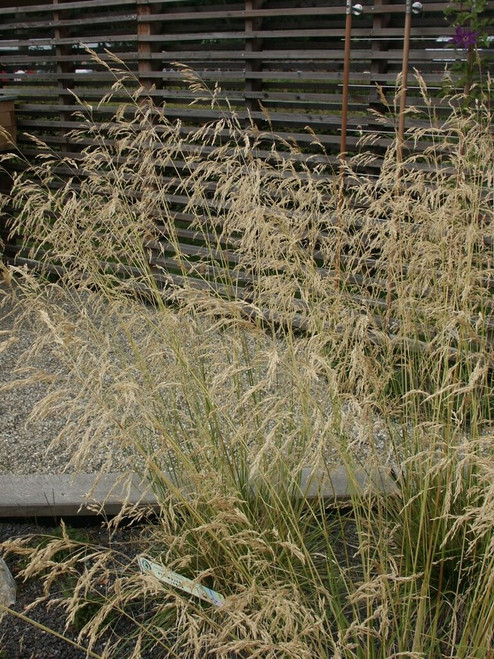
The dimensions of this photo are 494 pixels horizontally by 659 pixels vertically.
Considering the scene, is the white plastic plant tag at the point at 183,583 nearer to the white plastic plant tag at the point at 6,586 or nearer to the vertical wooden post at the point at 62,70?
the white plastic plant tag at the point at 6,586

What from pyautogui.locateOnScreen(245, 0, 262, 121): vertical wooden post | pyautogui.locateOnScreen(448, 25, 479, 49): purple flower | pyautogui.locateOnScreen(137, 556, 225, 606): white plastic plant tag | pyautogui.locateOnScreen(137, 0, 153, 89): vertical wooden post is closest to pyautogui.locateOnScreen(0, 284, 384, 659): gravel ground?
pyautogui.locateOnScreen(137, 556, 225, 606): white plastic plant tag

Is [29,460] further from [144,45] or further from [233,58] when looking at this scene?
[144,45]

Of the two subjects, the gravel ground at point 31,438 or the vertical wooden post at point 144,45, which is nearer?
the gravel ground at point 31,438

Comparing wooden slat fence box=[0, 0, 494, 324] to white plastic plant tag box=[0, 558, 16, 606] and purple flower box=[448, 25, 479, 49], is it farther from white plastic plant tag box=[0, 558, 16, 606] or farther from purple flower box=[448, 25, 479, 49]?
white plastic plant tag box=[0, 558, 16, 606]

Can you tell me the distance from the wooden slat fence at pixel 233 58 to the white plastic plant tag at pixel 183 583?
167 centimetres

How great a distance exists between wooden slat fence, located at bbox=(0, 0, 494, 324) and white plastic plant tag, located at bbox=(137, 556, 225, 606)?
167 cm

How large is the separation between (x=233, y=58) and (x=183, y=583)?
3841 mm

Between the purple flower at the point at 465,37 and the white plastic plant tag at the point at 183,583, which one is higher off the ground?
the purple flower at the point at 465,37

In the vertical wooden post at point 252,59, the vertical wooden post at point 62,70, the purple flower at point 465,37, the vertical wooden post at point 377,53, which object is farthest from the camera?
the vertical wooden post at point 62,70

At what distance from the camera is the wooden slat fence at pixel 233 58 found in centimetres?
395

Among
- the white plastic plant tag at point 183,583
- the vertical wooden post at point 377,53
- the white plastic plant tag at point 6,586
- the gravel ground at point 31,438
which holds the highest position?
the vertical wooden post at point 377,53

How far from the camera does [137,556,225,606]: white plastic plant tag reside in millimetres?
1627

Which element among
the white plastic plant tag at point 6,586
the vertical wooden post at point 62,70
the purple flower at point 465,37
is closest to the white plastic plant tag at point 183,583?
the white plastic plant tag at point 6,586

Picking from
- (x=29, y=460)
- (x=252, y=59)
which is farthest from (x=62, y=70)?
(x=29, y=460)
